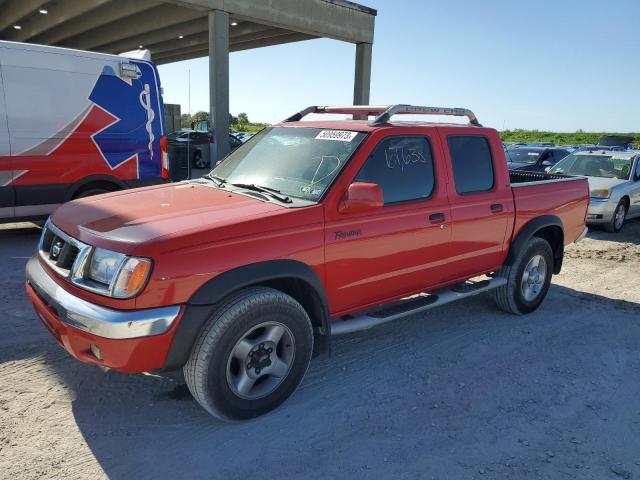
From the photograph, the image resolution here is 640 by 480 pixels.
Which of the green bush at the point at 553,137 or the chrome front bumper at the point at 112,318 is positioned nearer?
the chrome front bumper at the point at 112,318

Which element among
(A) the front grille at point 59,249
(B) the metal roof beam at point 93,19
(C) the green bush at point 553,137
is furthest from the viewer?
(C) the green bush at point 553,137

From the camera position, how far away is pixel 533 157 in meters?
14.1

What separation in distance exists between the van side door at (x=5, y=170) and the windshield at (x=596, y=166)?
392 inches

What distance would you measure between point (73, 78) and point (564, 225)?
624cm

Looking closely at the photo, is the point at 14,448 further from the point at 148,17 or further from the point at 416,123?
the point at 148,17

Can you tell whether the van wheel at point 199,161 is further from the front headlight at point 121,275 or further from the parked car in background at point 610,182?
the front headlight at point 121,275

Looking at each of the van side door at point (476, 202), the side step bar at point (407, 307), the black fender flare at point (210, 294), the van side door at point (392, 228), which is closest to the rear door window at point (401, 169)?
the van side door at point (392, 228)

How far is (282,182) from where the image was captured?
3.73 m

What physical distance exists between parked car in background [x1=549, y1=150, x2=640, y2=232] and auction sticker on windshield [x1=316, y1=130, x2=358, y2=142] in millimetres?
7558

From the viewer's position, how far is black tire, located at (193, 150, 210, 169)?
17.0 meters

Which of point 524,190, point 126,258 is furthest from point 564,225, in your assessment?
point 126,258

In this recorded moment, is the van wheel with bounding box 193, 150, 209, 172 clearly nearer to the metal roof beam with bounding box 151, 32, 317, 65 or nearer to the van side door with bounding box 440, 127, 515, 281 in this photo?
the metal roof beam with bounding box 151, 32, 317, 65

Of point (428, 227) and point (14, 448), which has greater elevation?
point (428, 227)

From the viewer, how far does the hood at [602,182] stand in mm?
9969
